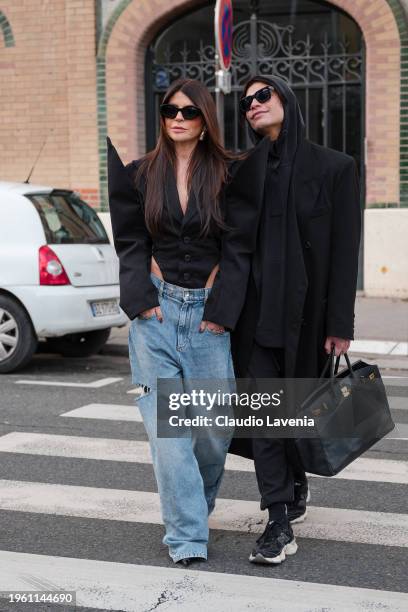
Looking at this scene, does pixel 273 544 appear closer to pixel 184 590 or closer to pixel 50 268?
pixel 184 590

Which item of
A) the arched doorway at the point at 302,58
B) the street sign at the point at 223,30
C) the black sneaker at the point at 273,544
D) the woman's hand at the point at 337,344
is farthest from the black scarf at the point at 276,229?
the arched doorway at the point at 302,58

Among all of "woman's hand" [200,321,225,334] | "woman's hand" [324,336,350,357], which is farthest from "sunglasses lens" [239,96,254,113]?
"woman's hand" [324,336,350,357]

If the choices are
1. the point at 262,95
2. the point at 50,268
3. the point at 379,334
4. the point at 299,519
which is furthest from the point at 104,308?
the point at 262,95

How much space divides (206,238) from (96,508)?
163cm

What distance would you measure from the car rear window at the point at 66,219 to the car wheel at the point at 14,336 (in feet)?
2.14

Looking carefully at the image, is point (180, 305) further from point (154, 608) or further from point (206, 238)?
point (154, 608)

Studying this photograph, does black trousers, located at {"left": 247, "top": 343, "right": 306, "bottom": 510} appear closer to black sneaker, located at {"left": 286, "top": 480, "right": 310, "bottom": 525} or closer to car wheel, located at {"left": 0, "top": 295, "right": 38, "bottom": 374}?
black sneaker, located at {"left": 286, "top": 480, "right": 310, "bottom": 525}

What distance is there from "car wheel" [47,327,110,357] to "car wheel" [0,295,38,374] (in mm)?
1060

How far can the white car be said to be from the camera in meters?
8.81

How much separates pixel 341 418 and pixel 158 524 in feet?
3.69

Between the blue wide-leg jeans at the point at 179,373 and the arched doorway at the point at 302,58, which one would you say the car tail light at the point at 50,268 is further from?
the arched doorway at the point at 302,58

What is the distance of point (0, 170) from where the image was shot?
1495 cm

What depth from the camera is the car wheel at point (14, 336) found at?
349 inches

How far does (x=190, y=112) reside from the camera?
4.02 meters
